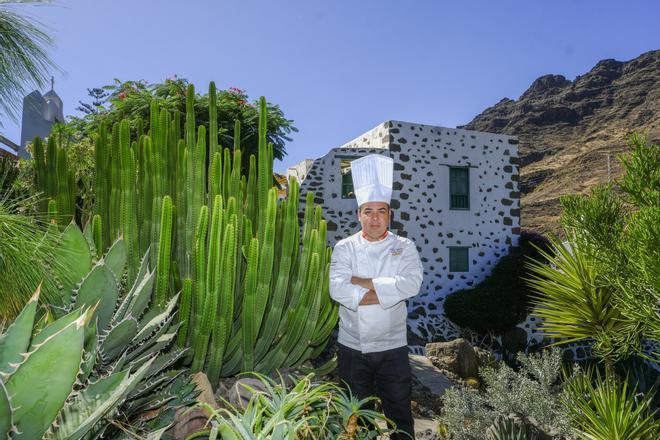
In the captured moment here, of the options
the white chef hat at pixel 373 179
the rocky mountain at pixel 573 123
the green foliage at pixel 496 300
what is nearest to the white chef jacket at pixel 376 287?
the white chef hat at pixel 373 179

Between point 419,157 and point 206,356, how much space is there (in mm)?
9422

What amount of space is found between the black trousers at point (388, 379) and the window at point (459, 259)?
383 inches

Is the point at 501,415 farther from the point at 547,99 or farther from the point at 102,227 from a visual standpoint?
the point at 547,99

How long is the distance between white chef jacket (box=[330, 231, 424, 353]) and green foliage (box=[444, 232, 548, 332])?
917 cm

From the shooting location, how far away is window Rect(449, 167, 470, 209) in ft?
41.4

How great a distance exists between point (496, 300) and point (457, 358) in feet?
13.6

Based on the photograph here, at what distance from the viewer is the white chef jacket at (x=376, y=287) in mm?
2885

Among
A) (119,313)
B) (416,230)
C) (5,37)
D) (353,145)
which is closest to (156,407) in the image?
(119,313)

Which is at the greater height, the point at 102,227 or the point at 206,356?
the point at 102,227

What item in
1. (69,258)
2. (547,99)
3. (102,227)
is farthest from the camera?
(547,99)

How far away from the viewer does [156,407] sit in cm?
239

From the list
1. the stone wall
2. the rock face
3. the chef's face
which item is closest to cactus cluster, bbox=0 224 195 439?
the chef's face

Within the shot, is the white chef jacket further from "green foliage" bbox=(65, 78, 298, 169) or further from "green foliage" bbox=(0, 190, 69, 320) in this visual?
"green foliage" bbox=(65, 78, 298, 169)

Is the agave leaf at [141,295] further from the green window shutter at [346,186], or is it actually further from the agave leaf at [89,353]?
the green window shutter at [346,186]
